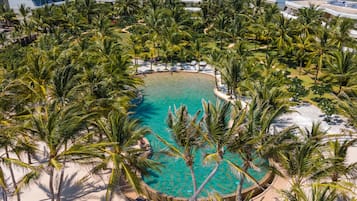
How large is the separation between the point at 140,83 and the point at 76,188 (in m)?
9.49

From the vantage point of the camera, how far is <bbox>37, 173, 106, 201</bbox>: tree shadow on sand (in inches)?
651

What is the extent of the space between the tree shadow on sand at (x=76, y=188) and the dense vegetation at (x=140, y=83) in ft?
3.20

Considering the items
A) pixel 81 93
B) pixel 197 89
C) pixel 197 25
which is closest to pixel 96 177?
pixel 81 93

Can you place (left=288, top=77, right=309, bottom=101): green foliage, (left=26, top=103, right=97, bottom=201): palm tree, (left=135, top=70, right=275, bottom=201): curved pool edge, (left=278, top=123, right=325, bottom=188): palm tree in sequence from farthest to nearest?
(left=288, top=77, right=309, bottom=101): green foliage → (left=135, top=70, right=275, bottom=201): curved pool edge → (left=278, top=123, right=325, bottom=188): palm tree → (left=26, top=103, right=97, bottom=201): palm tree

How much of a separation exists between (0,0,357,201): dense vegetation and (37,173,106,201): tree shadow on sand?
0.98 meters

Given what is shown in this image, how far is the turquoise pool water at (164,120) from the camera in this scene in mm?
17766

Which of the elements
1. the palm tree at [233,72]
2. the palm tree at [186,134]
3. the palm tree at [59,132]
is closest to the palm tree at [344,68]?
the palm tree at [233,72]

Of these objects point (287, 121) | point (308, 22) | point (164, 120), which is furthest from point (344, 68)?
point (164, 120)

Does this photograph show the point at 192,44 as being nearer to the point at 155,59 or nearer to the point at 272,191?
the point at 155,59

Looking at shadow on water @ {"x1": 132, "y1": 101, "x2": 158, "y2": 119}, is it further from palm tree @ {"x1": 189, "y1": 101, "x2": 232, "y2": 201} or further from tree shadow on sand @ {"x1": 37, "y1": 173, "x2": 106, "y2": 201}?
palm tree @ {"x1": 189, "y1": 101, "x2": 232, "y2": 201}

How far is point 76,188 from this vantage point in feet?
56.4

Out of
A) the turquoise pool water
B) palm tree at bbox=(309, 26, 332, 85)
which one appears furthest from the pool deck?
palm tree at bbox=(309, 26, 332, 85)

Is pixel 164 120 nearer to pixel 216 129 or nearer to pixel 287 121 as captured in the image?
pixel 287 121

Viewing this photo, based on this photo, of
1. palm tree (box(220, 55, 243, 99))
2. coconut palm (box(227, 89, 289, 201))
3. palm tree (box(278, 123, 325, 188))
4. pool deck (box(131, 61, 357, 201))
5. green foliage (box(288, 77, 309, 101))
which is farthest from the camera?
green foliage (box(288, 77, 309, 101))
